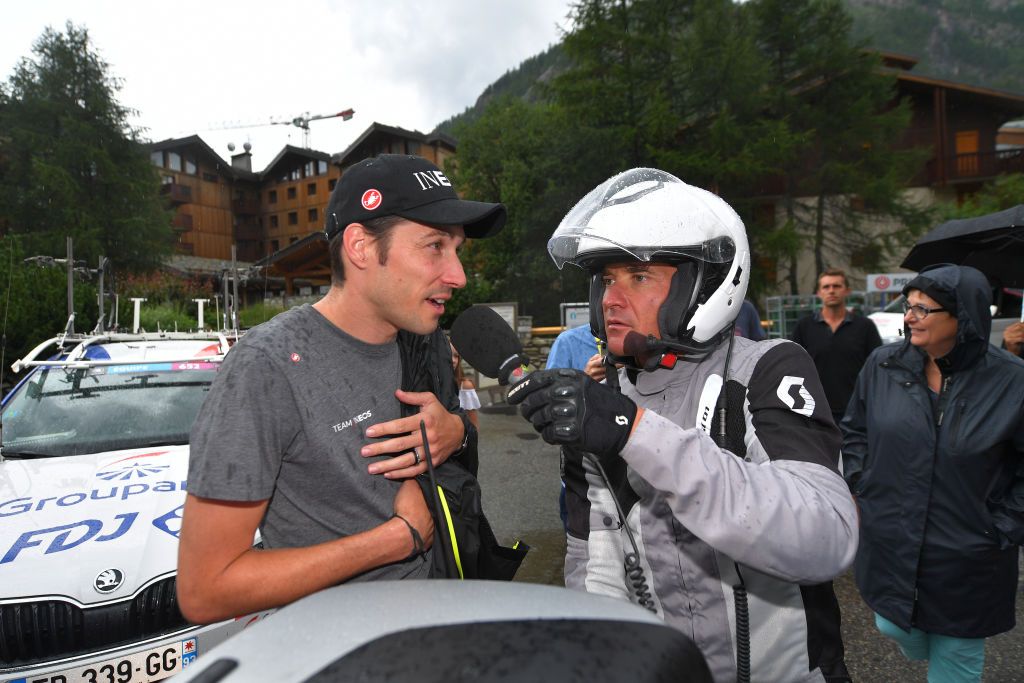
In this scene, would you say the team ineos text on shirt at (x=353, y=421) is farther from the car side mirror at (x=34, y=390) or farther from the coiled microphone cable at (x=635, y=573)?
the car side mirror at (x=34, y=390)

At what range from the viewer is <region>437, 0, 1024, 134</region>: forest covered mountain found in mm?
93688

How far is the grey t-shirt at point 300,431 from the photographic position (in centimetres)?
137

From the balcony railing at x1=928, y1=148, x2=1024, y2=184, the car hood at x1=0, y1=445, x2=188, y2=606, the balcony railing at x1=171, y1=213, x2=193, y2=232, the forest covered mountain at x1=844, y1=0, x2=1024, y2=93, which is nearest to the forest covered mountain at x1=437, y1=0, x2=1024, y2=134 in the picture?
the forest covered mountain at x1=844, y1=0, x2=1024, y2=93

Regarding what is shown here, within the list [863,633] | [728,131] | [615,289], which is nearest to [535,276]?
[728,131]

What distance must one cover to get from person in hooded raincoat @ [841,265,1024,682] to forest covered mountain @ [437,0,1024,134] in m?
90.5

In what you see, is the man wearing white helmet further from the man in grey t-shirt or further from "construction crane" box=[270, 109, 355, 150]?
"construction crane" box=[270, 109, 355, 150]

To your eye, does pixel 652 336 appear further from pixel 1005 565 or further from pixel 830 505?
pixel 1005 565

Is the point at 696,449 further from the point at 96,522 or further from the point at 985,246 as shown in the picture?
the point at 985,246

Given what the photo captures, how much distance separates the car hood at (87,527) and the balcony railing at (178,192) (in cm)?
5243

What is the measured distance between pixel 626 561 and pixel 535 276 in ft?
82.6

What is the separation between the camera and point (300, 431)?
1.52m

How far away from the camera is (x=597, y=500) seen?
1663 mm

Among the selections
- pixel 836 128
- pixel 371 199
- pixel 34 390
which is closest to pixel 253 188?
pixel 836 128

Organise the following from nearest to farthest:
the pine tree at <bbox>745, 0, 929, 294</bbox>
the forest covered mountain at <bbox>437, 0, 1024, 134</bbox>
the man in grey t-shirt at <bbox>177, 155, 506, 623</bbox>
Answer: the man in grey t-shirt at <bbox>177, 155, 506, 623</bbox> → the pine tree at <bbox>745, 0, 929, 294</bbox> → the forest covered mountain at <bbox>437, 0, 1024, 134</bbox>
